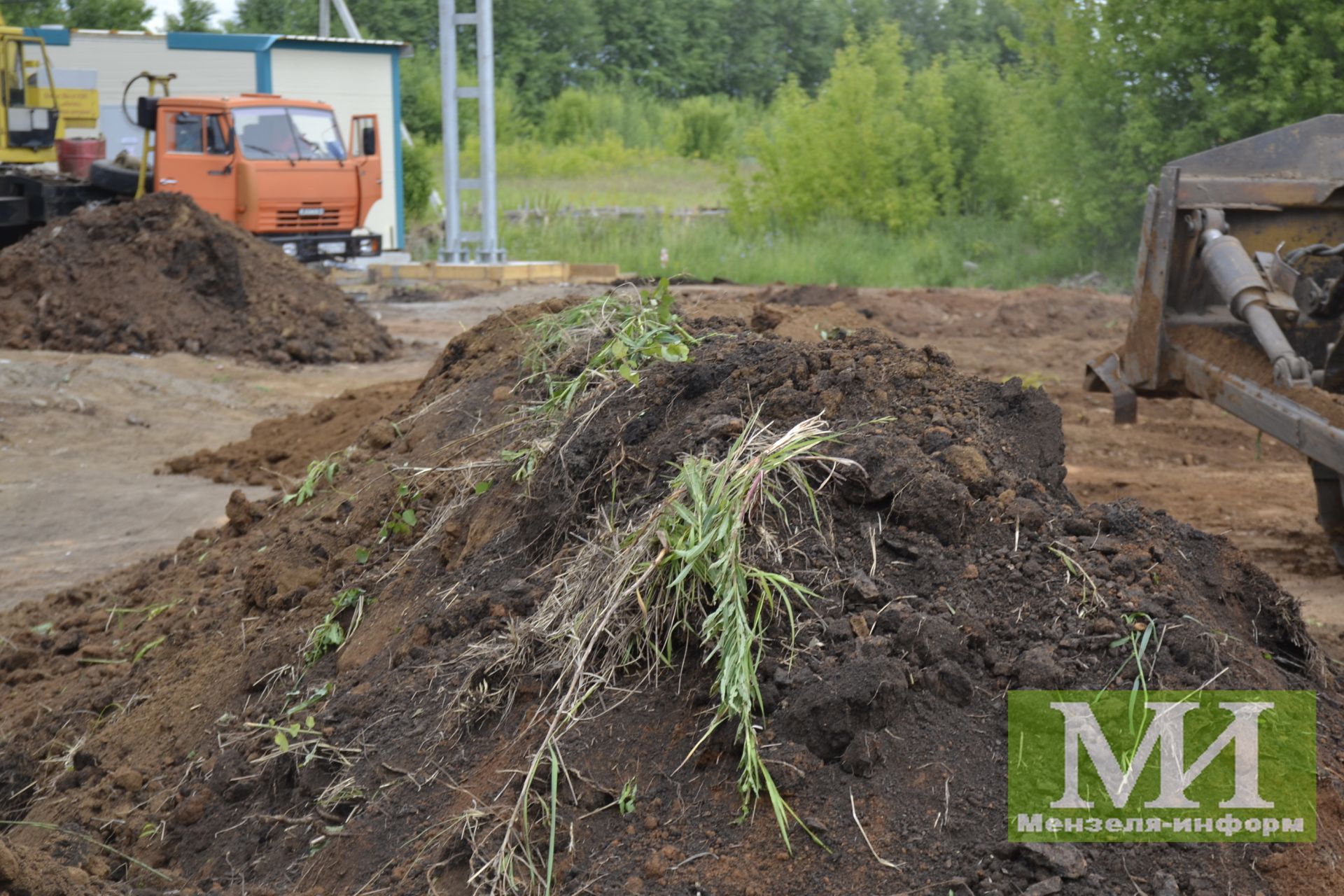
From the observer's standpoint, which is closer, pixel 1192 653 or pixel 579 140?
pixel 1192 653

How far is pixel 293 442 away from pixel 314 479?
10.9 ft

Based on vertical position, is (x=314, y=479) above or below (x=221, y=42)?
below

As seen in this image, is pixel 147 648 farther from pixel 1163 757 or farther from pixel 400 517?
pixel 1163 757

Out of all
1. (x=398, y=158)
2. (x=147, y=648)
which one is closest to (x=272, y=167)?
(x=398, y=158)

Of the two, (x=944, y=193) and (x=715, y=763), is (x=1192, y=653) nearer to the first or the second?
(x=715, y=763)

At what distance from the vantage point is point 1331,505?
5.48 meters

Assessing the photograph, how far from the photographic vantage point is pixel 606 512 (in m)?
3.36

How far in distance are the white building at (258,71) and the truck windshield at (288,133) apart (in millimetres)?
5003

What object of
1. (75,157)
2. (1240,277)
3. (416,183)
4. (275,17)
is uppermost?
(275,17)

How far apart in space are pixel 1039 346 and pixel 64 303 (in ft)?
32.1

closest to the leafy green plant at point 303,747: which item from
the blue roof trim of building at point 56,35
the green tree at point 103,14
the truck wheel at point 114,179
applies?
the truck wheel at point 114,179

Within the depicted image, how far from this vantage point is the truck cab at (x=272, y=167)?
17.2m

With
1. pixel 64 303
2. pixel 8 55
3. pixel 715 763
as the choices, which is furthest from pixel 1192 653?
pixel 8 55

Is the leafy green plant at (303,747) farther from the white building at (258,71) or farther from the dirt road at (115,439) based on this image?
the white building at (258,71)
